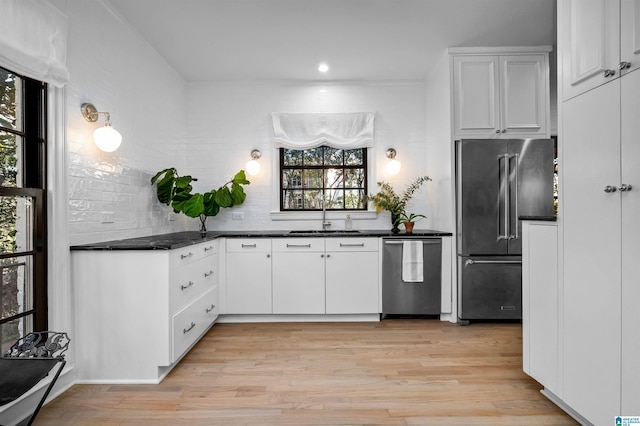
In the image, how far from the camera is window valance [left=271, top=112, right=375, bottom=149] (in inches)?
174

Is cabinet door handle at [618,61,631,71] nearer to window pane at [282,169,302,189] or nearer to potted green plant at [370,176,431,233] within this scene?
potted green plant at [370,176,431,233]

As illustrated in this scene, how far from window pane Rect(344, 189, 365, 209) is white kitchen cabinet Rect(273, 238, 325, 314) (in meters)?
0.98

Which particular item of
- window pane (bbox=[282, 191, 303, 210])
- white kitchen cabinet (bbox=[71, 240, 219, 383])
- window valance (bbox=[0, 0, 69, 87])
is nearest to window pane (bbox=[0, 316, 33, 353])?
white kitchen cabinet (bbox=[71, 240, 219, 383])

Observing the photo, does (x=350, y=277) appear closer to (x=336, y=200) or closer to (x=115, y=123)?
(x=336, y=200)

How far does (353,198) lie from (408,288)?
52.2 inches

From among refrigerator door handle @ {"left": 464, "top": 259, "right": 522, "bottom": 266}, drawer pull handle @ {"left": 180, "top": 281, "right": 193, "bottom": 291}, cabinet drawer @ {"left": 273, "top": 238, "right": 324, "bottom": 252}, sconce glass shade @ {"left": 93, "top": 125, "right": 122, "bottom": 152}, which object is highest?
sconce glass shade @ {"left": 93, "top": 125, "right": 122, "bottom": 152}

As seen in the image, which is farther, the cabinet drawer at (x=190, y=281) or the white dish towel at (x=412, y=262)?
the white dish towel at (x=412, y=262)

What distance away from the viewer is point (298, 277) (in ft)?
12.3

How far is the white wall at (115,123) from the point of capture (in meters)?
2.46

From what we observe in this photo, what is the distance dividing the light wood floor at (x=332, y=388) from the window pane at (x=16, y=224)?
3.06 feet

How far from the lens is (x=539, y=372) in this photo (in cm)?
218

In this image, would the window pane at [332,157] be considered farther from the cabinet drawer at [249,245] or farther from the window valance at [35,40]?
the window valance at [35,40]

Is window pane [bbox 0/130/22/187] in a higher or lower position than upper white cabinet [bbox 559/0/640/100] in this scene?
lower

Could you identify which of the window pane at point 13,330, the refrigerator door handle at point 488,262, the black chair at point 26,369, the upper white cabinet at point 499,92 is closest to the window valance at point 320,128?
the upper white cabinet at point 499,92
